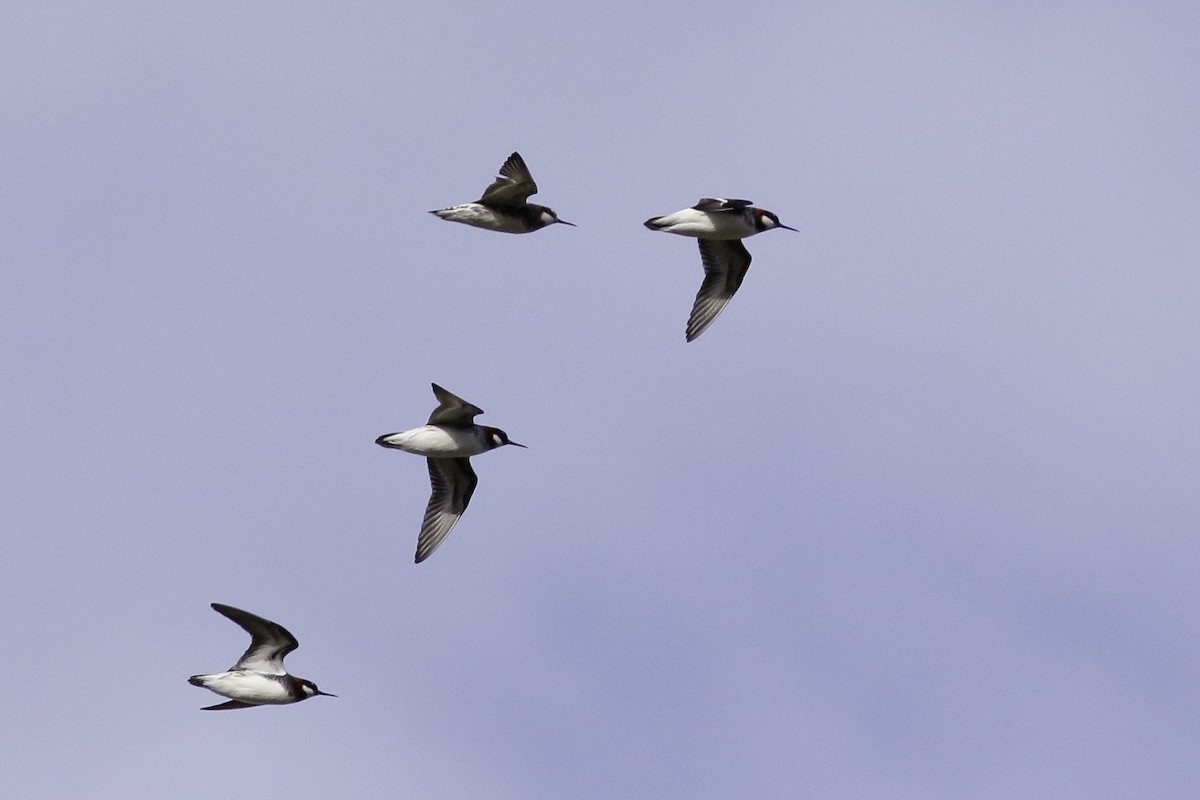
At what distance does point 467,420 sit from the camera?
126ft

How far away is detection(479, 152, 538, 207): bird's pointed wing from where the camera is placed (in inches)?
→ 1500

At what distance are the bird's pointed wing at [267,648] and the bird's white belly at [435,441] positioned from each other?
13.2 feet

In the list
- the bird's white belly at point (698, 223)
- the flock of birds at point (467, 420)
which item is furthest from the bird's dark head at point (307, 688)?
the bird's white belly at point (698, 223)

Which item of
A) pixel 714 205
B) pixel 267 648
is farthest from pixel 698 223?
pixel 267 648

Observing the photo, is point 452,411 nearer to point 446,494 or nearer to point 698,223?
point 446,494

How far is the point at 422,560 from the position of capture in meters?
39.3

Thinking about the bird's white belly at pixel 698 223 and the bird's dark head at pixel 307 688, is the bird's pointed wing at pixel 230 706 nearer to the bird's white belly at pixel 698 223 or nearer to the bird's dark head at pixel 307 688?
the bird's dark head at pixel 307 688

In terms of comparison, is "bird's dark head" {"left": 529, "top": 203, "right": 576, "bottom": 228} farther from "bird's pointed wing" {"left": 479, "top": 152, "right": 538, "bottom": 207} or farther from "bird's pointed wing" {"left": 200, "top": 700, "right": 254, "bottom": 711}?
"bird's pointed wing" {"left": 200, "top": 700, "right": 254, "bottom": 711}

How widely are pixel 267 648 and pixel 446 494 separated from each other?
5.21 m

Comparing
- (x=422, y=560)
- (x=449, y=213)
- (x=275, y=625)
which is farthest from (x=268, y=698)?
(x=449, y=213)

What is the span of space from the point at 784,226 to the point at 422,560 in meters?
9.13

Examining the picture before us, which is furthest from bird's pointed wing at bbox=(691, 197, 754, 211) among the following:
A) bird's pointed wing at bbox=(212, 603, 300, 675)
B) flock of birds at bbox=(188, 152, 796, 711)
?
bird's pointed wing at bbox=(212, 603, 300, 675)

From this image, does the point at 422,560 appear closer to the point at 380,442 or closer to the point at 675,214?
the point at 380,442

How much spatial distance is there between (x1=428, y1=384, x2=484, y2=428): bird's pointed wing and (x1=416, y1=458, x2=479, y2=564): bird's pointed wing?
4.95 ft
